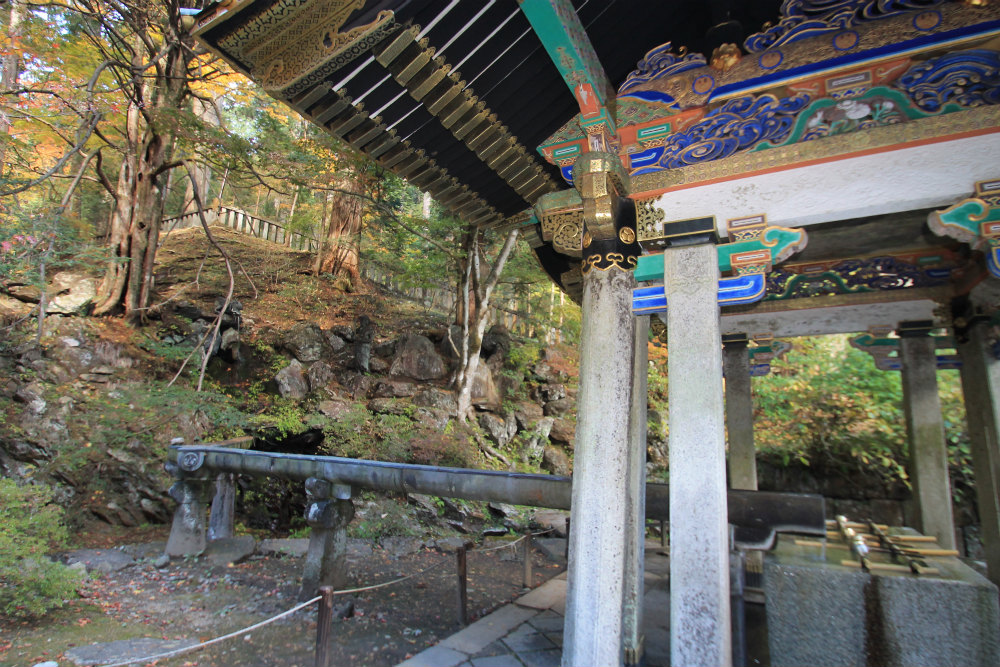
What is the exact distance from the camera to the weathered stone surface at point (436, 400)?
12.1 meters

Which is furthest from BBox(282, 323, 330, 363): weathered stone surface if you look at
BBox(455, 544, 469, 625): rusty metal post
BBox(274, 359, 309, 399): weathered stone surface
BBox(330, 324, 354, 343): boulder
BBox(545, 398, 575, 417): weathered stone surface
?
BBox(455, 544, 469, 625): rusty metal post

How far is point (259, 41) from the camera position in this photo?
8.95ft

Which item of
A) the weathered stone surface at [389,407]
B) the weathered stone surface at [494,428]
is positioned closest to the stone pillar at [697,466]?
the weathered stone surface at [389,407]

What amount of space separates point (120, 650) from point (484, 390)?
378 inches

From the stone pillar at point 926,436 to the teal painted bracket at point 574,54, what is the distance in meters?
4.85

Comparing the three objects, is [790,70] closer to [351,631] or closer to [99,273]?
[351,631]

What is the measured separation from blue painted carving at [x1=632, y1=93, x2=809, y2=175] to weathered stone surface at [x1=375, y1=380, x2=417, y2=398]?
9575 millimetres

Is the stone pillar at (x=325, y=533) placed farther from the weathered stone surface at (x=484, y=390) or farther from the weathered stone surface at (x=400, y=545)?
→ the weathered stone surface at (x=484, y=390)

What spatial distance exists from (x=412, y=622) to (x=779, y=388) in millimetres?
8633

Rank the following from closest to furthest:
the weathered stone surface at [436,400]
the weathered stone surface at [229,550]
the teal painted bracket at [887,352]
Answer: the teal painted bracket at [887,352] → the weathered stone surface at [229,550] → the weathered stone surface at [436,400]

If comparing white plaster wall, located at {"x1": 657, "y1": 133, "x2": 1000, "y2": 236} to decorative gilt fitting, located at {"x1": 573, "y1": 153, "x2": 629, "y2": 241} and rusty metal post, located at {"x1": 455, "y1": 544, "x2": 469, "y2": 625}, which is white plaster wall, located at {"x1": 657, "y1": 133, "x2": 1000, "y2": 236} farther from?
rusty metal post, located at {"x1": 455, "y1": 544, "x2": 469, "y2": 625}

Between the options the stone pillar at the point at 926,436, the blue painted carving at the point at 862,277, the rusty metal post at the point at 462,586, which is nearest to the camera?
the rusty metal post at the point at 462,586

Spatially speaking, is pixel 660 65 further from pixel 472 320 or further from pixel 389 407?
pixel 389 407

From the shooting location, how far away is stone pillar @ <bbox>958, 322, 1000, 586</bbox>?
15.8 ft
